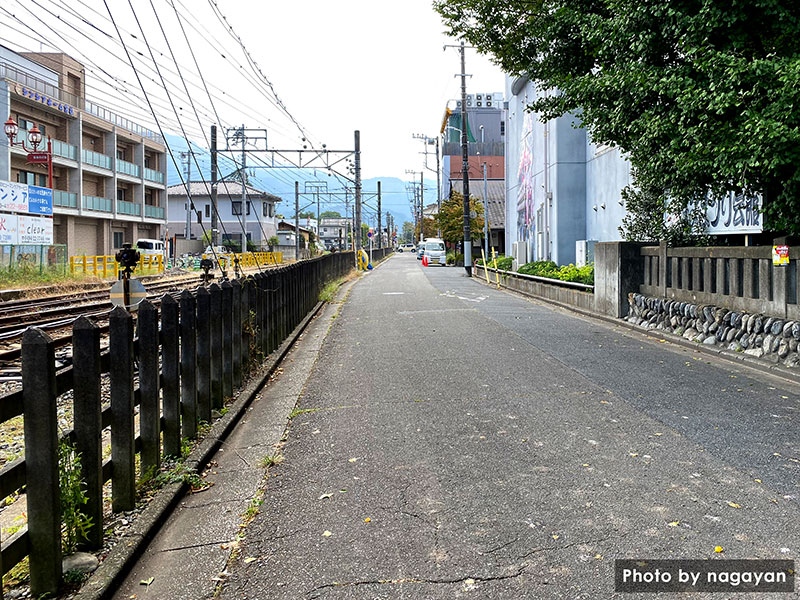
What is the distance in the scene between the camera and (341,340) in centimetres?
1384

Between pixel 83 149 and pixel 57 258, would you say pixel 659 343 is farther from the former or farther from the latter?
pixel 83 149

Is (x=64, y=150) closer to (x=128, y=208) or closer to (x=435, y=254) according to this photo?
(x=128, y=208)

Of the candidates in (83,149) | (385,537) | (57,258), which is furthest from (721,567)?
(83,149)

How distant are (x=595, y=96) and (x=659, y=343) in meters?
4.55

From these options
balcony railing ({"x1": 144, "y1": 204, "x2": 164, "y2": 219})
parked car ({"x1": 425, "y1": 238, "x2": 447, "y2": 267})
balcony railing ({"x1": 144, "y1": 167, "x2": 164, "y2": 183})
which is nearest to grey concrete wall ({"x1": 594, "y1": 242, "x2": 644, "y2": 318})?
parked car ({"x1": 425, "y1": 238, "x2": 447, "y2": 267})

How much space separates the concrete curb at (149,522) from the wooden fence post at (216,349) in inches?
7.9

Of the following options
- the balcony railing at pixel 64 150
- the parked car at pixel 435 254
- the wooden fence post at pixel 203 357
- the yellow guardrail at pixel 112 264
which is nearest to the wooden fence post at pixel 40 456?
the wooden fence post at pixel 203 357

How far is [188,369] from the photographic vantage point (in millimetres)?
6238

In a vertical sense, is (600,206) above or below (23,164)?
below

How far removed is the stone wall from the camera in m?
10.1

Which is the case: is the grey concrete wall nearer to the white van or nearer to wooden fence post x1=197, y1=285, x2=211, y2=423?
wooden fence post x1=197, y1=285, x2=211, y2=423

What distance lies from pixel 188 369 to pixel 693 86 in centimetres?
716

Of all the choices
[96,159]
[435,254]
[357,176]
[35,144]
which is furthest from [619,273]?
[435,254]

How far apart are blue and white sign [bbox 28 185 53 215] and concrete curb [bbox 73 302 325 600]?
28055 mm
